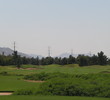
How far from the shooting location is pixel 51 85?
18.1m

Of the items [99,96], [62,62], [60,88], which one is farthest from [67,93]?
[62,62]

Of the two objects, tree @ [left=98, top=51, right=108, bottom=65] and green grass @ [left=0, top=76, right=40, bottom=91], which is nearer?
green grass @ [left=0, top=76, right=40, bottom=91]

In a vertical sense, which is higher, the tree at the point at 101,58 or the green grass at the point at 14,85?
the tree at the point at 101,58

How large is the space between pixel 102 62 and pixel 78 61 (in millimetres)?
8923

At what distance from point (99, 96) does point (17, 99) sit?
17.6ft

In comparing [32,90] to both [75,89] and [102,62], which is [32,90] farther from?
[102,62]

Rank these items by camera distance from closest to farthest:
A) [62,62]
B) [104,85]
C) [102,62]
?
1. [104,85]
2. [102,62]
3. [62,62]

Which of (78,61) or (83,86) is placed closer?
(83,86)

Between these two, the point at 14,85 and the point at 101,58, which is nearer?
the point at 14,85

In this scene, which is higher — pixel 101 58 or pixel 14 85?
pixel 101 58

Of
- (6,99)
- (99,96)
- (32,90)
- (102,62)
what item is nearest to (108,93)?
(99,96)

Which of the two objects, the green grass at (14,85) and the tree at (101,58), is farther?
the tree at (101,58)

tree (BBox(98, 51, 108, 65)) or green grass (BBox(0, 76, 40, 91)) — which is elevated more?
tree (BBox(98, 51, 108, 65))

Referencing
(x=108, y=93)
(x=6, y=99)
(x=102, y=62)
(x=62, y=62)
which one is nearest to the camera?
(x=6, y=99)
